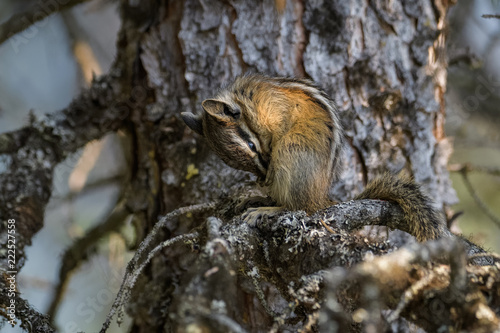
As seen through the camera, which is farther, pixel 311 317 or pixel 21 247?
pixel 21 247

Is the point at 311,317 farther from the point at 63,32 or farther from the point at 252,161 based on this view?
the point at 63,32

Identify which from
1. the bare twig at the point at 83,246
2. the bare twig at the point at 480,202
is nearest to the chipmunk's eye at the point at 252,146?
the bare twig at the point at 83,246

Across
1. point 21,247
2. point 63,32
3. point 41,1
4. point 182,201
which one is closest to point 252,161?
point 182,201

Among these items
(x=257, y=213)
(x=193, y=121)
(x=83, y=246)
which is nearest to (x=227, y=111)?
(x=193, y=121)

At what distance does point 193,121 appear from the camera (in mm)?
2072

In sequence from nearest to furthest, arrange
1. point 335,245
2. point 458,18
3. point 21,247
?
point 335,245
point 21,247
point 458,18

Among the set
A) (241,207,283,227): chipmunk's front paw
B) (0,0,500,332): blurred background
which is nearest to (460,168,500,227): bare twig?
(0,0,500,332): blurred background

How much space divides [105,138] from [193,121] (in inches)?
55.2

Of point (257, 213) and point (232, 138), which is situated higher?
point (232, 138)

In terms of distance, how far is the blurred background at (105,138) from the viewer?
2.77m

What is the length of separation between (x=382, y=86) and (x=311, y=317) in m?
1.56

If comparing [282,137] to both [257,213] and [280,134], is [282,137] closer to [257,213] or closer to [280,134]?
[280,134]

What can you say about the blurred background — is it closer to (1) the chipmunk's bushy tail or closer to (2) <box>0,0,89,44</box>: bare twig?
(2) <box>0,0,89,44</box>: bare twig

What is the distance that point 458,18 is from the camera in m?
3.18
